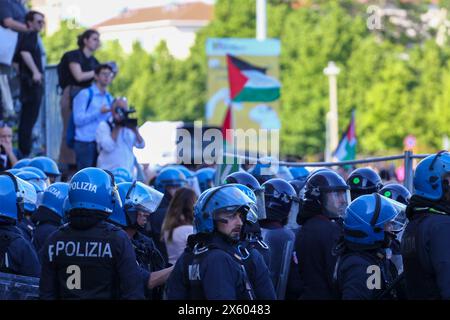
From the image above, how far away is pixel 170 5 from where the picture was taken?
148 metres

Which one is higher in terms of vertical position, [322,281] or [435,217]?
[435,217]

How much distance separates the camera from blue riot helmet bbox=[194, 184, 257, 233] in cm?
679

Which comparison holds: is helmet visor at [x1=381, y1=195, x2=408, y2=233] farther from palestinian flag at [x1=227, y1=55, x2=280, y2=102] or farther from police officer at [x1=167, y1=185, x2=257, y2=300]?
palestinian flag at [x1=227, y1=55, x2=280, y2=102]

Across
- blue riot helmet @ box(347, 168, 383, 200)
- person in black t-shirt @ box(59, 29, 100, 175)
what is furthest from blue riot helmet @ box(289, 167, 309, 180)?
blue riot helmet @ box(347, 168, 383, 200)

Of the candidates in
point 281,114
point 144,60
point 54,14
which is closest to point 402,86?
point 281,114

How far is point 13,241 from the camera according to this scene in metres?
7.91

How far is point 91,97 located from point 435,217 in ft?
26.5

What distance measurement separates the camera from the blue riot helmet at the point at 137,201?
27.5 ft

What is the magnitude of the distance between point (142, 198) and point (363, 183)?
258 cm

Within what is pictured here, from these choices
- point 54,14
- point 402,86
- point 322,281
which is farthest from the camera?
point 54,14

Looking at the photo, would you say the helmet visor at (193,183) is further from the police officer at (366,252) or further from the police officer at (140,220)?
the police officer at (366,252)

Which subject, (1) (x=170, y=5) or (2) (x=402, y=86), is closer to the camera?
(2) (x=402, y=86)

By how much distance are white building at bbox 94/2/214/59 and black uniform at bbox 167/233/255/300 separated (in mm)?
119790
